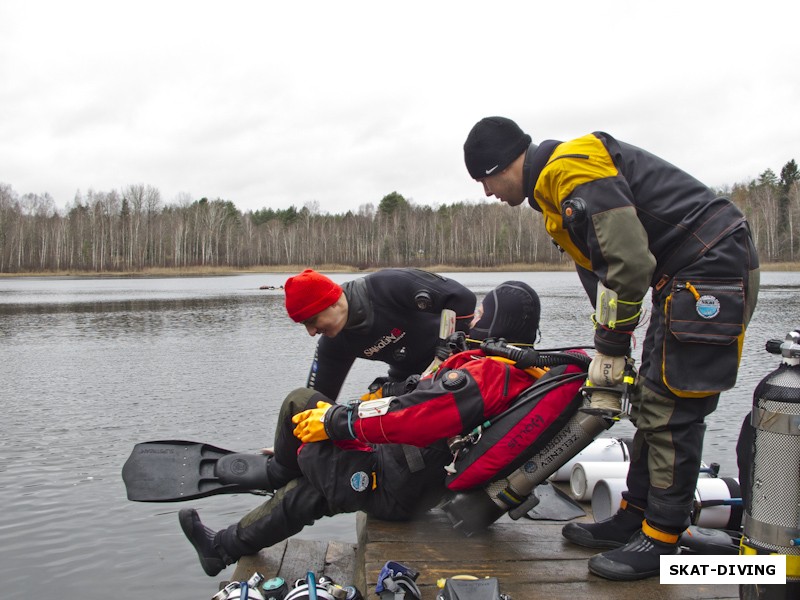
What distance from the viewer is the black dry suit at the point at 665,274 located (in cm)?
279

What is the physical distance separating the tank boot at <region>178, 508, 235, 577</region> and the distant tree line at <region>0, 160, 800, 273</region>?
250 ft

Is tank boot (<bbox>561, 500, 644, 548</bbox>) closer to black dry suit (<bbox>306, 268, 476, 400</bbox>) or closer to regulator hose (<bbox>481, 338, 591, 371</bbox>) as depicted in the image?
regulator hose (<bbox>481, 338, 591, 371</bbox>)

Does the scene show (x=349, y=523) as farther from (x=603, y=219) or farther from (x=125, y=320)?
(x=125, y=320)

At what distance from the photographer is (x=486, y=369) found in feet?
10.6

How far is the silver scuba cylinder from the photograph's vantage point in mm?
3215

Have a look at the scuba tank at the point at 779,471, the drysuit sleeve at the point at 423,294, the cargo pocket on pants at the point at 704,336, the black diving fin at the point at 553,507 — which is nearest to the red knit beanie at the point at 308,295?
the drysuit sleeve at the point at 423,294

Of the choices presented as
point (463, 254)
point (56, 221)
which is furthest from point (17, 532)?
point (56, 221)

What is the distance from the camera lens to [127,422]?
30.9 ft

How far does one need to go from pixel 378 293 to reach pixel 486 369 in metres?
1.45

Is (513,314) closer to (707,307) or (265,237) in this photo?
(707,307)

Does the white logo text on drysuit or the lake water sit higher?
the white logo text on drysuit

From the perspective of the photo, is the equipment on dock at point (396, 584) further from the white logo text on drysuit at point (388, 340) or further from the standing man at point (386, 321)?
the white logo text on drysuit at point (388, 340)

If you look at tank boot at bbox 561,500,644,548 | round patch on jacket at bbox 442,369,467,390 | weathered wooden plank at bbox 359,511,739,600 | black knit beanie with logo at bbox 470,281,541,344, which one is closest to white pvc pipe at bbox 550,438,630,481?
weathered wooden plank at bbox 359,511,739,600

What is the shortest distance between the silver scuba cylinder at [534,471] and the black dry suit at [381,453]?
178 mm
